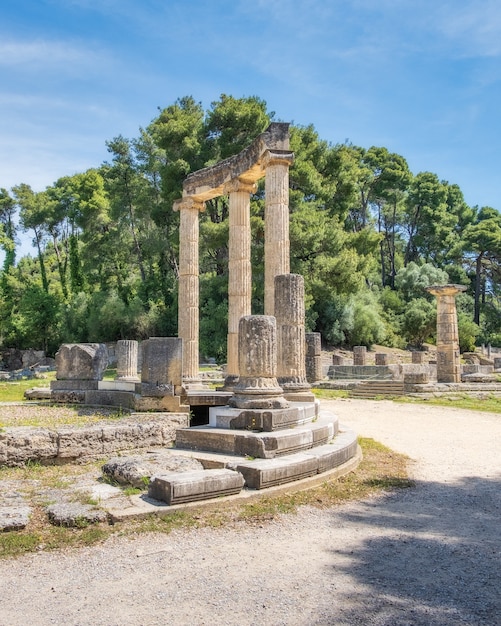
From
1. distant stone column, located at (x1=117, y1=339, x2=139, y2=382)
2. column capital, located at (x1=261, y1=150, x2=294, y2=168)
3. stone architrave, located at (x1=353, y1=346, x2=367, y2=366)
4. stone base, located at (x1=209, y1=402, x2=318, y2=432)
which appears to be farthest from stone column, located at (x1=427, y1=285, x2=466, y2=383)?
stone base, located at (x1=209, y1=402, x2=318, y2=432)

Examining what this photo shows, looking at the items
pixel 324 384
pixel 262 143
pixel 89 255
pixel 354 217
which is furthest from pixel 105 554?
pixel 354 217

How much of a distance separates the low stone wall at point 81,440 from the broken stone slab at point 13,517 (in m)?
1.91

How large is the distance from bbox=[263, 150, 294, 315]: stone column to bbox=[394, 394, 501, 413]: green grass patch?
25.5ft

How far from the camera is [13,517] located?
4.68 metres

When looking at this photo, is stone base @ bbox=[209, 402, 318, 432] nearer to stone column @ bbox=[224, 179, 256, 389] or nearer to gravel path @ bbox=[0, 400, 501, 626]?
gravel path @ bbox=[0, 400, 501, 626]

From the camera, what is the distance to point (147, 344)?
9.83 m

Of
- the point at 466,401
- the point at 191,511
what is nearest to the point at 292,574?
the point at 191,511

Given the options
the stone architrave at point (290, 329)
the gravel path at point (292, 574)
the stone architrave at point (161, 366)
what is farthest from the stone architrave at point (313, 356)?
the gravel path at point (292, 574)

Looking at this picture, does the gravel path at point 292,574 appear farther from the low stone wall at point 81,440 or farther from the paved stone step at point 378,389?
the paved stone step at point 378,389

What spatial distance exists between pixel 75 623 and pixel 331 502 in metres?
3.42

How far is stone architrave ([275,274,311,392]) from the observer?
9.95 meters

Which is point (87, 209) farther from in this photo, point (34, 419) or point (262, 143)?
point (34, 419)

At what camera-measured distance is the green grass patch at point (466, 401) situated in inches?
637

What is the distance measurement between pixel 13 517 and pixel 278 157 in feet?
29.7
